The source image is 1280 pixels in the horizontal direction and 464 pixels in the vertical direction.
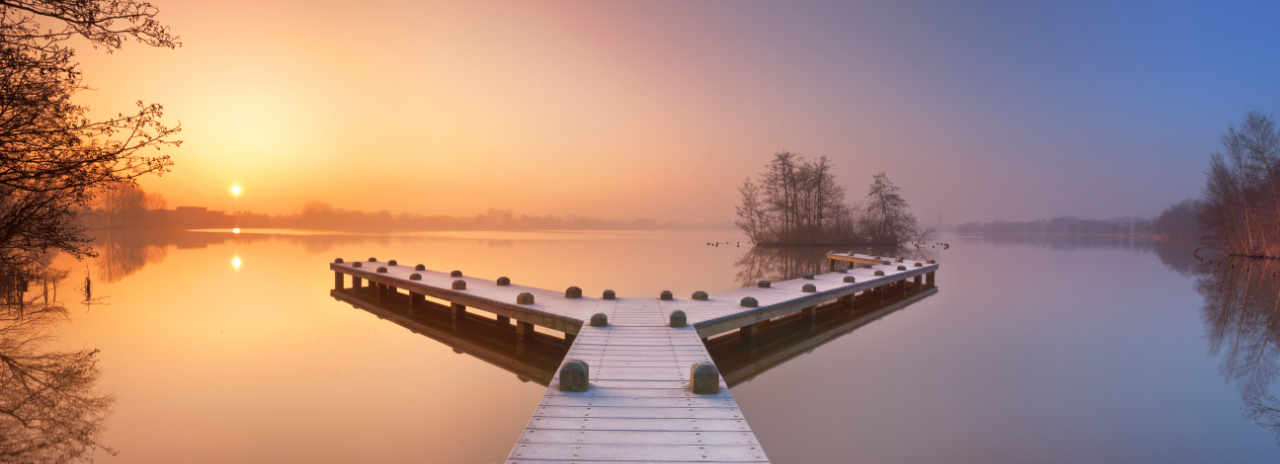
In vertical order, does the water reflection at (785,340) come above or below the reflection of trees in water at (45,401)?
below

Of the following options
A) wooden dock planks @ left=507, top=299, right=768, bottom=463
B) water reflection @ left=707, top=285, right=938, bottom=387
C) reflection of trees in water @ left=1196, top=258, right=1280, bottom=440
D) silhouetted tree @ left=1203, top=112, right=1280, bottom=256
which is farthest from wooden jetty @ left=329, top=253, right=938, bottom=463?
silhouetted tree @ left=1203, top=112, right=1280, bottom=256

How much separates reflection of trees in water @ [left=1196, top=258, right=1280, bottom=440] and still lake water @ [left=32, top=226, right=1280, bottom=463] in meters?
0.07

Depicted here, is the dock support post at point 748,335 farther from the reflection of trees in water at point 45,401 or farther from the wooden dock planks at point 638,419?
the reflection of trees in water at point 45,401

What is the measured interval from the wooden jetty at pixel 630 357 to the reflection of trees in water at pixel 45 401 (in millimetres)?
4758

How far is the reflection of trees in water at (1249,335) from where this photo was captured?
6.77m

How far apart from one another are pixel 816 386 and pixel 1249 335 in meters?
9.72

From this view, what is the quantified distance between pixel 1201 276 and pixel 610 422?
29092mm

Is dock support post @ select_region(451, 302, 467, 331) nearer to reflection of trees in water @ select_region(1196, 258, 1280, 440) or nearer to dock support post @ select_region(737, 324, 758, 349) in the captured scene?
dock support post @ select_region(737, 324, 758, 349)

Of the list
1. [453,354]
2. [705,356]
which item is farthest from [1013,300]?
[453,354]

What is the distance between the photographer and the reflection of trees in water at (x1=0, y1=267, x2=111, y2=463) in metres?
5.04

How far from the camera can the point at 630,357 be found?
5902 millimetres

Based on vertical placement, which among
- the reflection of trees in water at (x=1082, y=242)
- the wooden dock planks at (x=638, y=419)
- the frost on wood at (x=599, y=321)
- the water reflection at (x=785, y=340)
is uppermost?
the frost on wood at (x=599, y=321)

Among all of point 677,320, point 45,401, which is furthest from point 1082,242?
point 45,401

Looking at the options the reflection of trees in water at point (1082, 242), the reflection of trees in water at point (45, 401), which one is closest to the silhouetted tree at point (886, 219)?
the reflection of trees in water at point (1082, 242)
